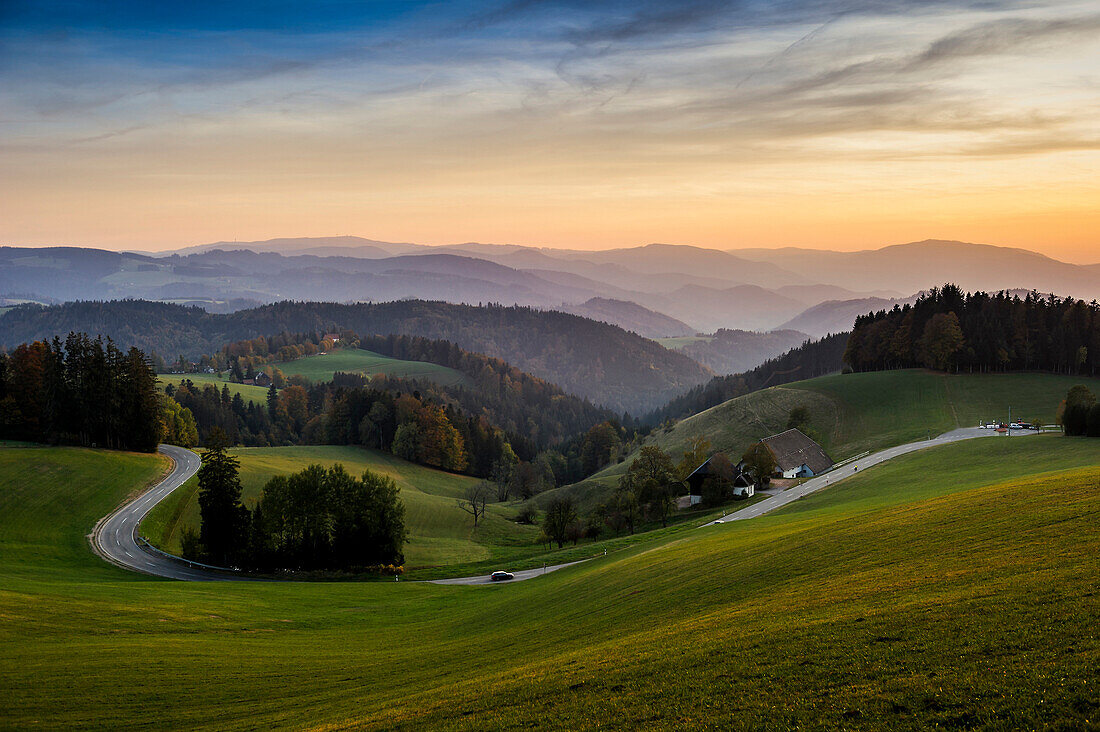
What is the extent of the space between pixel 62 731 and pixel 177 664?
20.1ft

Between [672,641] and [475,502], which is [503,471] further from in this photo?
[672,641]

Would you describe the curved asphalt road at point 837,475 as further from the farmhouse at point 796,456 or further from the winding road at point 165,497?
the farmhouse at point 796,456

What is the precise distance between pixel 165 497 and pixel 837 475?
79.8 meters

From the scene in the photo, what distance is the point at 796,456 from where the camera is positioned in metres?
94.8

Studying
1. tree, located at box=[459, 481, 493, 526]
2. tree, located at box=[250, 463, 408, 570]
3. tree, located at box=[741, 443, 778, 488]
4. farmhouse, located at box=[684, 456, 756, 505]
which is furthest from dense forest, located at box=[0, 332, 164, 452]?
tree, located at box=[741, 443, 778, 488]

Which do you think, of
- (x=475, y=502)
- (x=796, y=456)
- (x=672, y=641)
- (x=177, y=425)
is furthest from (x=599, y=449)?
(x=672, y=641)

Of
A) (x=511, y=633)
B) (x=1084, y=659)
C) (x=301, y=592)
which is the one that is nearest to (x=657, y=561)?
(x=511, y=633)

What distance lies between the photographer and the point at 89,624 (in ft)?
103

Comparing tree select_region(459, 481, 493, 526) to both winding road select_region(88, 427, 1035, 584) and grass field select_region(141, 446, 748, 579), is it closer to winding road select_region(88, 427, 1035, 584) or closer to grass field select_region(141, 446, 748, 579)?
grass field select_region(141, 446, 748, 579)

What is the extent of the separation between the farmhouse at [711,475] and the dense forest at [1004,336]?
65.4 metres

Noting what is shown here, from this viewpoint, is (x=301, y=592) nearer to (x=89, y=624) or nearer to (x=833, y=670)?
(x=89, y=624)

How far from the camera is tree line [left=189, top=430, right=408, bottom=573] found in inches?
2430

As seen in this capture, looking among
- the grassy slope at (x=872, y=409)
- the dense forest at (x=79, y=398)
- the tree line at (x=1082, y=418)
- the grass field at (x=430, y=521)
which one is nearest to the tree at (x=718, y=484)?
the grass field at (x=430, y=521)

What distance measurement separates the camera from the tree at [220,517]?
202 ft
